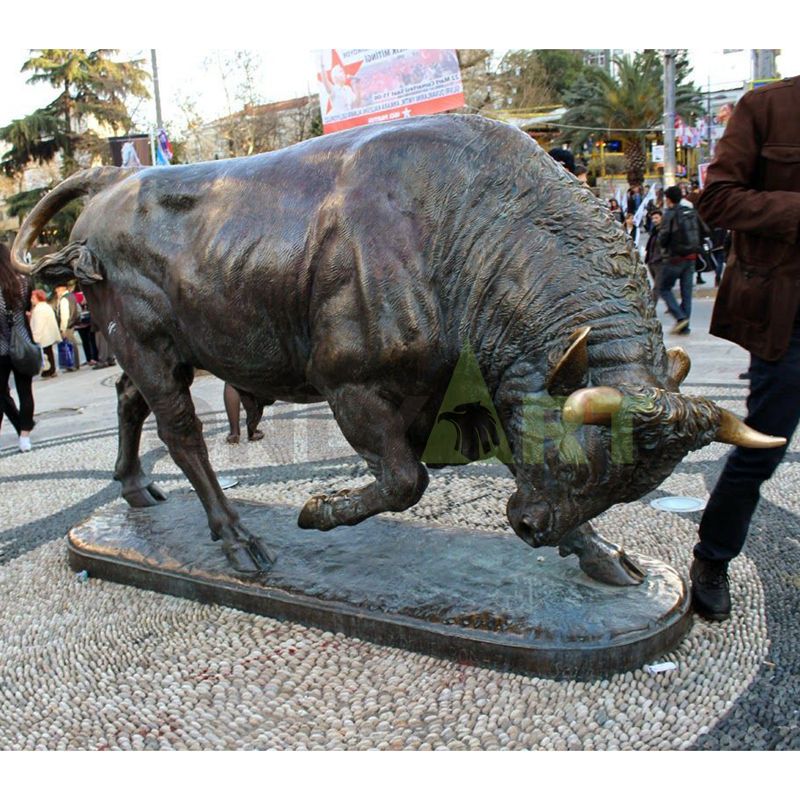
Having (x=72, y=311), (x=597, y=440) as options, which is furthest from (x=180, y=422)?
(x=72, y=311)

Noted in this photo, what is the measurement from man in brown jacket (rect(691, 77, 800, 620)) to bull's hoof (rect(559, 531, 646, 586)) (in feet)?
1.53

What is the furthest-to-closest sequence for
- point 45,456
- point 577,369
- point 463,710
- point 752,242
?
point 45,456, point 752,242, point 463,710, point 577,369

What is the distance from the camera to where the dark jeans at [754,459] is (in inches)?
115

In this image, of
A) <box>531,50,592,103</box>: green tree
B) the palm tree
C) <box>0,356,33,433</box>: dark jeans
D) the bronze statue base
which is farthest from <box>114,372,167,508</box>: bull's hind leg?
<box>531,50,592,103</box>: green tree

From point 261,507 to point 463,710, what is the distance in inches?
77.3

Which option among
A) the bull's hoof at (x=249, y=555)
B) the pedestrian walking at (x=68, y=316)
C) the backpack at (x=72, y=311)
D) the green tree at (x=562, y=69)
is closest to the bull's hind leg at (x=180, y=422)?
the bull's hoof at (x=249, y=555)

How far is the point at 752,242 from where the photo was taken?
2.96 metres

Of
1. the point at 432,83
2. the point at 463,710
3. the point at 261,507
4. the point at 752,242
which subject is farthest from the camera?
the point at 432,83

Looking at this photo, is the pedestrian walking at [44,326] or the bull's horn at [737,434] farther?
the pedestrian walking at [44,326]

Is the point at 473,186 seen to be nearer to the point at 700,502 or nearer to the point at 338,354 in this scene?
the point at 338,354

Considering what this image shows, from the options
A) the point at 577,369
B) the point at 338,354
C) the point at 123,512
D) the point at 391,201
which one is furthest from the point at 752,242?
the point at 123,512

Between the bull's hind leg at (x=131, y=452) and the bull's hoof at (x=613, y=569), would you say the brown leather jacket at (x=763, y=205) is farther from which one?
the bull's hind leg at (x=131, y=452)

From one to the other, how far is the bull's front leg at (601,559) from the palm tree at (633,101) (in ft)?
114

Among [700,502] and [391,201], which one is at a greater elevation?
[391,201]
